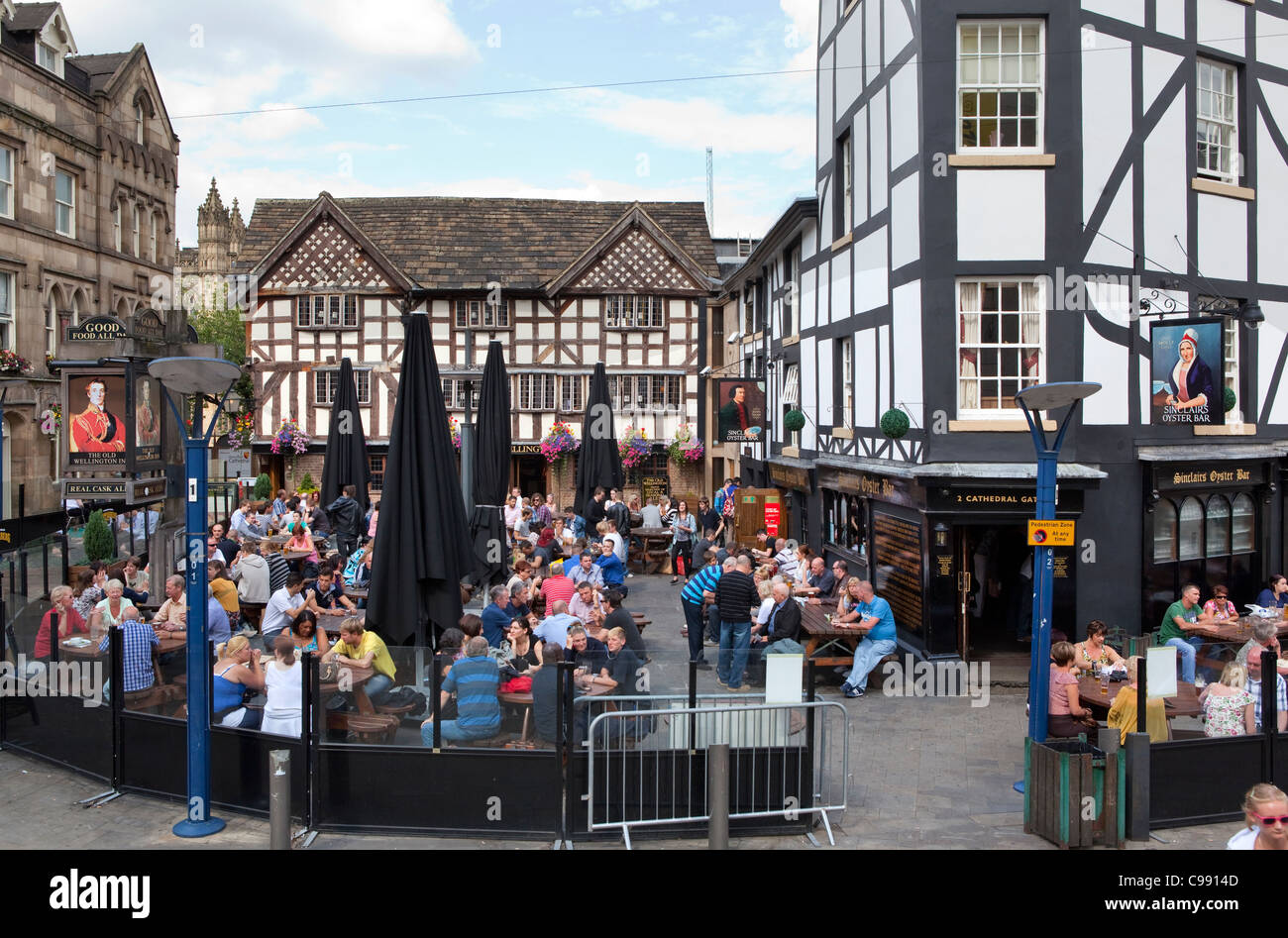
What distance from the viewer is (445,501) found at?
10.1m

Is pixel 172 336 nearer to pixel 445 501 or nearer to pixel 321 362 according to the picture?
pixel 445 501

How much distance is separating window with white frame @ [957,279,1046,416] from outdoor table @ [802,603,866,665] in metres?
3.34

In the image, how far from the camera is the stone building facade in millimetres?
25484

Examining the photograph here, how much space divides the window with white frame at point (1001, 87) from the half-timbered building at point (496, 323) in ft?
65.3

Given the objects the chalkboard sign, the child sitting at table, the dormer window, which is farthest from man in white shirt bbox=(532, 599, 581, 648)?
the dormer window

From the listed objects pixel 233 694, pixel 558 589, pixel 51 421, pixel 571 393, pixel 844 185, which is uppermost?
pixel 844 185

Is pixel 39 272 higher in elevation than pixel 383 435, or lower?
higher

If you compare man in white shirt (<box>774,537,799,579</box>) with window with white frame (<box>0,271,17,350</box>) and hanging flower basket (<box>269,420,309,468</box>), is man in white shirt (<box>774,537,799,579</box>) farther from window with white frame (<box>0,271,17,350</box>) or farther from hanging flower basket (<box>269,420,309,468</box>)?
window with white frame (<box>0,271,17,350</box>)

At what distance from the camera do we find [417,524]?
9742mm

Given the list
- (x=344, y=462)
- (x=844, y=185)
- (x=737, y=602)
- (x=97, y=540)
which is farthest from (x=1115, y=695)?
(x=97, y=540)

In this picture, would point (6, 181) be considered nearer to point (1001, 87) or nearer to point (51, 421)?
point (51, 421)

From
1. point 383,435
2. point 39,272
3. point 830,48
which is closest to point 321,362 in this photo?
point 383,435

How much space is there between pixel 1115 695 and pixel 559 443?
24.4m
